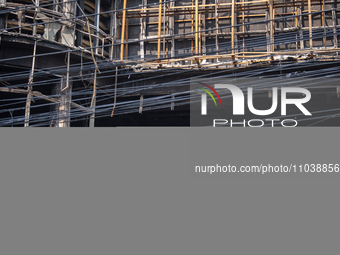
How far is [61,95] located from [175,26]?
4727mm

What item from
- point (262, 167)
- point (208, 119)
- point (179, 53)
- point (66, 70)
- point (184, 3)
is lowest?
point (262, 167)

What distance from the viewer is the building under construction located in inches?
417

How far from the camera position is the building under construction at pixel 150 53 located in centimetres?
1059

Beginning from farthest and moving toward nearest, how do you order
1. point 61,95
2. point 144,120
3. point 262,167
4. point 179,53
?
1. point 144,120
2. point 179,53
3. point 61,95
4. point 262,167

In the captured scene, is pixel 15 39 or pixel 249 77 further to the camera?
pixel 249 77

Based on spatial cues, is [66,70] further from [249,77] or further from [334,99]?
[334,99]

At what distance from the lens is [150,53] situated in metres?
12.9

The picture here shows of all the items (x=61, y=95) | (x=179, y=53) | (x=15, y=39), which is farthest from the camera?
(x=179, y=53)

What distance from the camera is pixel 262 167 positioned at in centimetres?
838

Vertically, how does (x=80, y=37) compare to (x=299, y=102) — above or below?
above

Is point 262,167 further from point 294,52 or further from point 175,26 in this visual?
point 175,26

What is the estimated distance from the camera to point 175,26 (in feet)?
42.4

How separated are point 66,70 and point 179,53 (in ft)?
12.8

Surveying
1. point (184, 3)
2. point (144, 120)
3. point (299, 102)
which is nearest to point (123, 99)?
point (144, 120)
